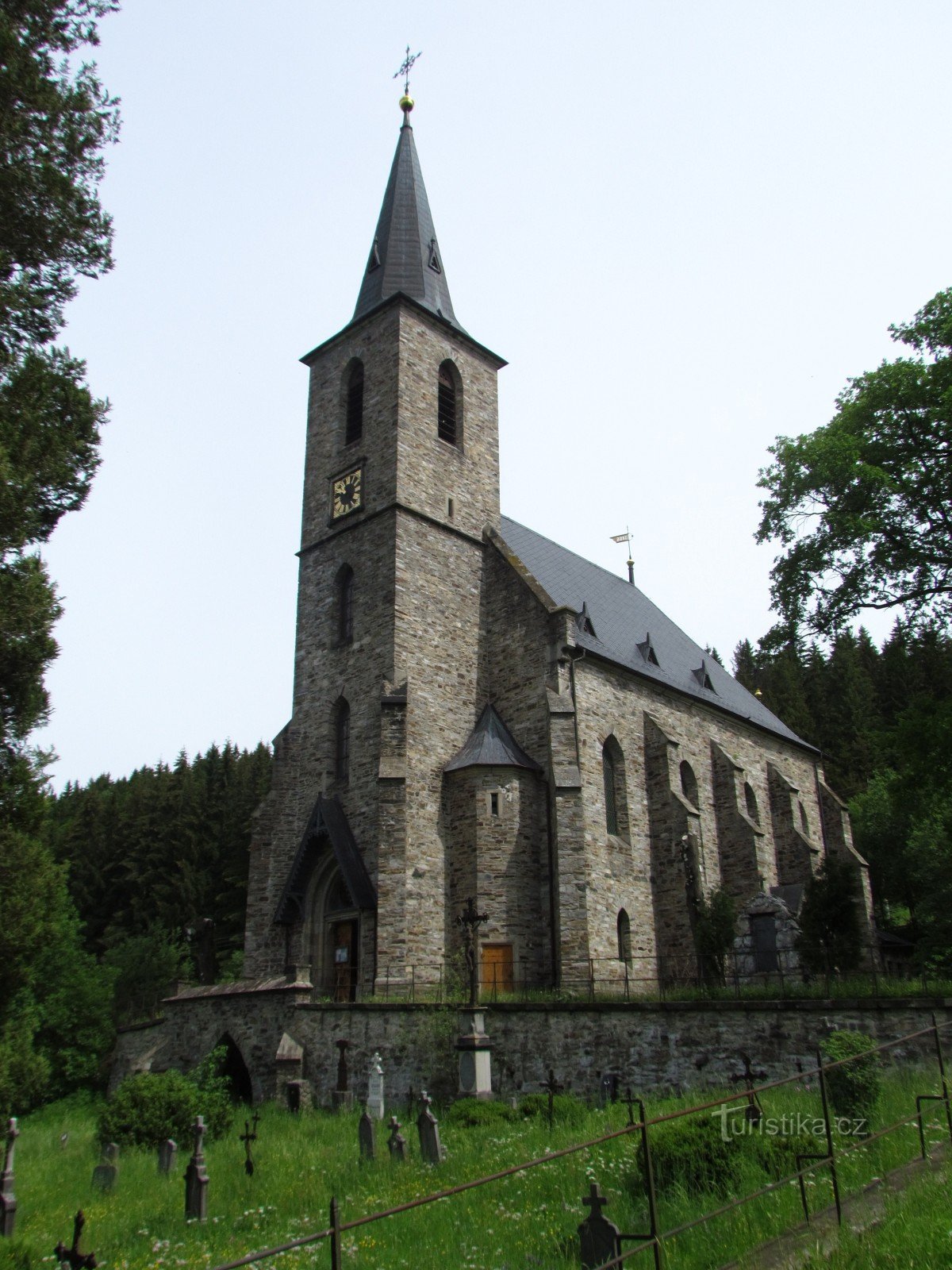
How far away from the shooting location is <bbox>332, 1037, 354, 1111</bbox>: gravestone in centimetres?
1739

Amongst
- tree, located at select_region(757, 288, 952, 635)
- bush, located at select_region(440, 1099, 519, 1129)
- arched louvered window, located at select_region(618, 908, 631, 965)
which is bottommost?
bush, located at select_region(440, 1099, 519, 1129)

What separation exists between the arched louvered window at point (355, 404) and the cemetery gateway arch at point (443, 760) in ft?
0.32

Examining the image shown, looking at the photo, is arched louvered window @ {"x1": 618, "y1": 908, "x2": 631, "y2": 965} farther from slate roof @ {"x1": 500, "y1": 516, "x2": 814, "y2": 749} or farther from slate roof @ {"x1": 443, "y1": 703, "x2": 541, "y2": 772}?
slate roof @ {"x1": 500, "y1": 516, "x2": 814, "y2": 749}

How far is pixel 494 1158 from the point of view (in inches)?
452

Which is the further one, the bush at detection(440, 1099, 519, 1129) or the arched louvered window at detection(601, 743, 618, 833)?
the arched louvered window at detection(601, 743, 618, 833)

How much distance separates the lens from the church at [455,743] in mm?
21781

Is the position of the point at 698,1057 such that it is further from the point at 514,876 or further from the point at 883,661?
the point at 883,661

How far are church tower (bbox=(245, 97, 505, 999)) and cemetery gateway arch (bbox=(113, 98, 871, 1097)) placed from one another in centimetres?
7

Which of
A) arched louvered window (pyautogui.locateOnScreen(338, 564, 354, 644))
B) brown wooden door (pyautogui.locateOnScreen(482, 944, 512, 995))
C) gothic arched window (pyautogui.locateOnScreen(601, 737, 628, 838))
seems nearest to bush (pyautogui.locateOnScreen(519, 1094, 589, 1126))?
brown wooden door (pyautogui.locateOnScreen(482, 944, 512, 995))

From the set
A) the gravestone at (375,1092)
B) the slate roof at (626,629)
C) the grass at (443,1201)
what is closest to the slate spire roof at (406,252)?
the slate roof at (626,629)

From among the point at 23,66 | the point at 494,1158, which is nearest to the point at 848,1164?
the point at 494,1158

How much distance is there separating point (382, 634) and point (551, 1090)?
12.3m

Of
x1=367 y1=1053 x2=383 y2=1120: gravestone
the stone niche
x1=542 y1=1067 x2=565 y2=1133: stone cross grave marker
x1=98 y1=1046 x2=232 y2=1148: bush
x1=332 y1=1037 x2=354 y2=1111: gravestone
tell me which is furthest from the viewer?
the stone niche

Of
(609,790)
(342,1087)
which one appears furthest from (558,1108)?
(609,790)
